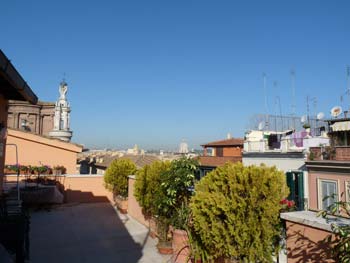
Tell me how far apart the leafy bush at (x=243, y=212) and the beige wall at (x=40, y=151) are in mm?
17004

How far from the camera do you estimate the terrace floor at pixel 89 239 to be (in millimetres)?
9031

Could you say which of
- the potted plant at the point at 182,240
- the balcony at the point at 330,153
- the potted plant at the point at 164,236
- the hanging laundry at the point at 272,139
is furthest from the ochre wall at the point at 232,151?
the potted plant at the point at 182,240

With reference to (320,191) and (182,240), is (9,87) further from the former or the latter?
(320,191)

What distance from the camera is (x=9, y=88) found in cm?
Result: 630

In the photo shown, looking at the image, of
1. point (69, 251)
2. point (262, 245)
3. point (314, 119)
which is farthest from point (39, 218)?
point (314, 119)

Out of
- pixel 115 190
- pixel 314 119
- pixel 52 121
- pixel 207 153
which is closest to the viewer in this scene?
pixel 115 190

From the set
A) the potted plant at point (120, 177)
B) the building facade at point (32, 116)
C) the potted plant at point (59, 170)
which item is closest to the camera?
the potted plant at point (120, 177)

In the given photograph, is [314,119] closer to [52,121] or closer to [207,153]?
[207,153]

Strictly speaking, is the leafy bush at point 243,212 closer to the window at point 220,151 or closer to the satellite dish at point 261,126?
the satellite dish at point 261,126

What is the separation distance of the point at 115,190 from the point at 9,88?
11.8 metres

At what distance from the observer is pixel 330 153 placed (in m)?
20.0

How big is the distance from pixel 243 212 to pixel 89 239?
715cm

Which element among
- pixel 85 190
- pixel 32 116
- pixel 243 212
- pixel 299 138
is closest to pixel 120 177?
pixel 85 190

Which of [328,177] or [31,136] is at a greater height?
[31,136]
